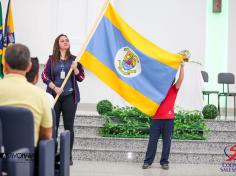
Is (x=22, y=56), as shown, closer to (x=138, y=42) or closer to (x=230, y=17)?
(x=138, y=42)

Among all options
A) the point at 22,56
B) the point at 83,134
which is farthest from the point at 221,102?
the point at 22,56

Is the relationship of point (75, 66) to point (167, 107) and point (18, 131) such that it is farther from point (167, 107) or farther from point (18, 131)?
point (18, 131)

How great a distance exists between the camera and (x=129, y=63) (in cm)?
705

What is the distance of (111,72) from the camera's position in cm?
687

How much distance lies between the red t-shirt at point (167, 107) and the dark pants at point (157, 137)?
0.10 metres

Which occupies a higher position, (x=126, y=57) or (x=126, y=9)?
(x=126, y=9)

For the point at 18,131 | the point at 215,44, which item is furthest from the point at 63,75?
the point at 215,44

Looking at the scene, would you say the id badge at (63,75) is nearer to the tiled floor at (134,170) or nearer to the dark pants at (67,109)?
the dark pants at (67,109)

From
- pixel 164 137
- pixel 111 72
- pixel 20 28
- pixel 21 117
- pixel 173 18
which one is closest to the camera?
pixel 21 117

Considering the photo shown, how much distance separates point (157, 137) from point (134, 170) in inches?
21.4

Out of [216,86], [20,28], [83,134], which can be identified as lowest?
[83,134]

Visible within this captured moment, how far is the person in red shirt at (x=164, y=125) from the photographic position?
24.3 feet

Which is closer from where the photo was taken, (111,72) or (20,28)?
(111,72)

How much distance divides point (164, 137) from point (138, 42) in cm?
A: 141
